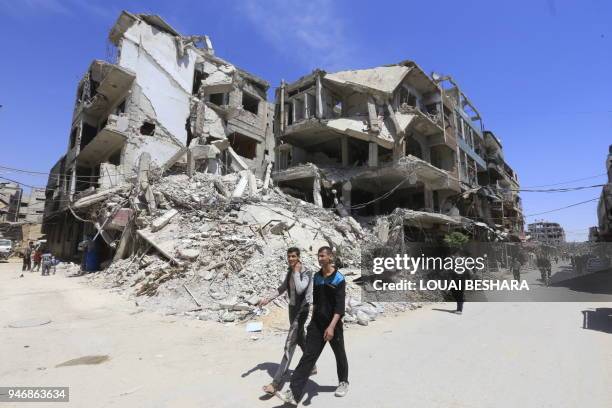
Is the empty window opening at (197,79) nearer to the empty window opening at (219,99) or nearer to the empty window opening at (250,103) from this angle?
the empty window opening at (219,99)

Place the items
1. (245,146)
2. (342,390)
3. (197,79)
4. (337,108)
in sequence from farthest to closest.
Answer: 1. (245,146)
2. (197,79)
3. (337,108)
4. (342,390)

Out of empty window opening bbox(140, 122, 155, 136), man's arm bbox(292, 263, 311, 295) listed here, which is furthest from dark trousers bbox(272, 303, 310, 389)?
empty window opening bbox(140, 122, 155, 136)

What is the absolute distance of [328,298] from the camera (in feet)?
12.1

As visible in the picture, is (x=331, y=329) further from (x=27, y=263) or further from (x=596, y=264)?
(x=596, y=264)

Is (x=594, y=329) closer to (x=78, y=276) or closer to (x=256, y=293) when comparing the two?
(x=256, y=293)

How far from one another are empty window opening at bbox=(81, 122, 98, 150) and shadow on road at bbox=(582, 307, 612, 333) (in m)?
28.3

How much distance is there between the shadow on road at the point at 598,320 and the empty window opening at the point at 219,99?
26.1 meters

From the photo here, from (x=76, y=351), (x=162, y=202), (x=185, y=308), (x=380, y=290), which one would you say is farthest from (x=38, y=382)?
(x=162, y=202)

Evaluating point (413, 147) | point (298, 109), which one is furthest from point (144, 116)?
point (413, 147)

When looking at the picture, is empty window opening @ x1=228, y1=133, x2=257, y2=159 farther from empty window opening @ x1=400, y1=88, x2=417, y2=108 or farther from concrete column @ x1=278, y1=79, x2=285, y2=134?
empty window opening @ x1=400, y1=88, x2=417, y2=108

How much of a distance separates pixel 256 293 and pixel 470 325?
495 centimetres

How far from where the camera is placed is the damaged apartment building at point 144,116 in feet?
70.7

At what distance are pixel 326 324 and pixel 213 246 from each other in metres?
7.61

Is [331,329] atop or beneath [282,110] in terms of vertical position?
beneath
